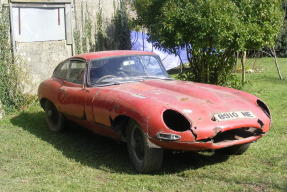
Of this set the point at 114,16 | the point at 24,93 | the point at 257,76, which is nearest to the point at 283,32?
the point at 257,76

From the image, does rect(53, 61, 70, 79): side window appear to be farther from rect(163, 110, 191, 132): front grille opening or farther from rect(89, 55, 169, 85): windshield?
rect(163, 110, 191, 132): front grille opening

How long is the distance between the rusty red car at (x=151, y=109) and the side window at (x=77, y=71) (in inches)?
0.8

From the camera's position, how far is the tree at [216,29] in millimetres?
9211

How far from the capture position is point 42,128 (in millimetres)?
8055

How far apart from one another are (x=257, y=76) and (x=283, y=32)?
911cm

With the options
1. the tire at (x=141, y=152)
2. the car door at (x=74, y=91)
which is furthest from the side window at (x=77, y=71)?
the tire at (x=141, y=152)

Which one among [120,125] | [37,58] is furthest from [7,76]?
[120,125]

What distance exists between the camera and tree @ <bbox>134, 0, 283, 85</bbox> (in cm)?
921

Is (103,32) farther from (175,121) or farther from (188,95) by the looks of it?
(175,121)

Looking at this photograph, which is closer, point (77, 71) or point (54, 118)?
point (77, 71)

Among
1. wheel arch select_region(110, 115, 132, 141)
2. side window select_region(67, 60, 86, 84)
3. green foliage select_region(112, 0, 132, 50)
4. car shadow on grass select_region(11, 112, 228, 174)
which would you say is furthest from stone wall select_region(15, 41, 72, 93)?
wheel arch select_region(110, 115, 132, 141)

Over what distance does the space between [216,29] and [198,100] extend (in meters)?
4.06

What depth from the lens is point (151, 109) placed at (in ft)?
16.6

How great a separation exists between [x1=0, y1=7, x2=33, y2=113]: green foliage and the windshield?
3.38 m
